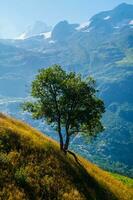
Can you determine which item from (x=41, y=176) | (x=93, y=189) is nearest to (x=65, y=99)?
(x=93, y=189)

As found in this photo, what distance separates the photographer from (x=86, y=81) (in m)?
51.9

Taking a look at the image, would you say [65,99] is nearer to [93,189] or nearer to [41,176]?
[93,189]

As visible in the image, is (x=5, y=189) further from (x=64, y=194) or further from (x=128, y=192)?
(x=128, y=192)

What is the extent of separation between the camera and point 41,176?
37.2 m

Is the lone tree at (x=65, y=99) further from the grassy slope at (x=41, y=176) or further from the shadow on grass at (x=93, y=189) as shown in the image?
the shadow on grass at (x=93, y=189)

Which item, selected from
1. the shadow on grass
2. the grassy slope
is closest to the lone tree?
the grassy slope

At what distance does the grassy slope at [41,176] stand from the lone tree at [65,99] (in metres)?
5.64

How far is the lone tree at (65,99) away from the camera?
50.8 meters

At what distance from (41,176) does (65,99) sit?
14.9m

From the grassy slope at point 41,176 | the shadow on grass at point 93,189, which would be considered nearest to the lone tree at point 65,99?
the grassy slope at point 41,176

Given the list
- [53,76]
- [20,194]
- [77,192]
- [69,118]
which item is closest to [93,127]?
[69,118]

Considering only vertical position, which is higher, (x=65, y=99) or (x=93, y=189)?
(x=65, y=99)

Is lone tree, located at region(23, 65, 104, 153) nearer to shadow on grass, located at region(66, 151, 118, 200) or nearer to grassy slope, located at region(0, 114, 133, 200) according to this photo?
grassy slope, located at region(0, 114, 133, 200)

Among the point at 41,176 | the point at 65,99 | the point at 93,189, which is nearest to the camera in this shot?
the point at 41,176
